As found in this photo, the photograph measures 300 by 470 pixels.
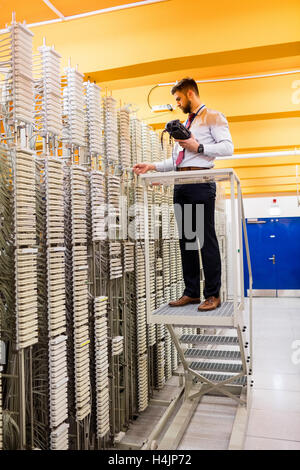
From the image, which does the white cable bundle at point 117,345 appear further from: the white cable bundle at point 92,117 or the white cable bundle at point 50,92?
the white cable bundle at point 50,92

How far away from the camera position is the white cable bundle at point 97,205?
352cm

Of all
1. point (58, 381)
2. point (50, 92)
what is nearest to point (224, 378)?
point (58, 381)

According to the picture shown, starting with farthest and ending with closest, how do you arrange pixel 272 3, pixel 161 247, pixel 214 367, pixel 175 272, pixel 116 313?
pixel 175 272 < pixel 161 247 < pixel 214 367 < pixel 116 313 < pixel 272 3

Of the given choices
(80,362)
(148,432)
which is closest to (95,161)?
(80,362)

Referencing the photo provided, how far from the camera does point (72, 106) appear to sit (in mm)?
3268

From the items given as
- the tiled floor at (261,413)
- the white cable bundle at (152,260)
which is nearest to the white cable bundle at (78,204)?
the white cable bundle at (152,260)

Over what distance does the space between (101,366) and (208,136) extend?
2052 mm

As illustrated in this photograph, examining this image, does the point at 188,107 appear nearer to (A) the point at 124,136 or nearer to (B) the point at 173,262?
(A) the point at 124,136

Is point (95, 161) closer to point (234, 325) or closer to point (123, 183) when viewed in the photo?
point (123, 183)

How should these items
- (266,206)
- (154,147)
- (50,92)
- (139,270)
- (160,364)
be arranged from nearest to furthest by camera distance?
1. (50,92)
2. (139,270)
3. (160,364)
4. (154,147)
5. (266,206)

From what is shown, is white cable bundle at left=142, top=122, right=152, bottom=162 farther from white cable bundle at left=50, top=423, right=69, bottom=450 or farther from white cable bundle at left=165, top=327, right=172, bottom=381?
white cable bundle at left=50, top=423, right=69, bottom=450

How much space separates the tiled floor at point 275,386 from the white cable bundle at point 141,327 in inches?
51.3

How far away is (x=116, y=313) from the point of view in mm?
4098
